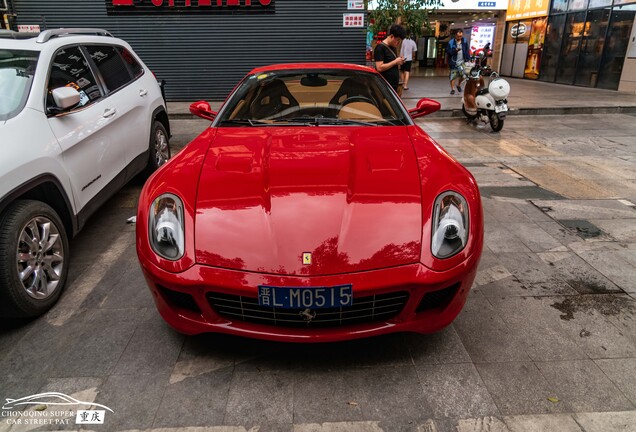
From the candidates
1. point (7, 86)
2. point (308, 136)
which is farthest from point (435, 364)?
point (7, 86)

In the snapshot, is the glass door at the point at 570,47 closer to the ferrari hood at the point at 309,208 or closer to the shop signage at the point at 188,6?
the shop signage at the point at 188,6

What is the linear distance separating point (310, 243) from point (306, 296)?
9.7 inches

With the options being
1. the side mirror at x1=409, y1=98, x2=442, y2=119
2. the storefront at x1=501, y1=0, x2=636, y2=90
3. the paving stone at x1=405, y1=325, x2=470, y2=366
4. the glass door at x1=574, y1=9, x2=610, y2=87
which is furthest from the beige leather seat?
the glass door at x1=574, y1=9, x2=610, y2=87

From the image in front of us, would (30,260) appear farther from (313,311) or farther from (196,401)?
(313,311)

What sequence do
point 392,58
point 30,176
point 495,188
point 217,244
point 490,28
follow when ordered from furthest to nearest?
point 490,28
point 392,58
point 495,188
point 30,176
point 217,244

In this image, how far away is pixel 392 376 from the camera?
85.5 inches

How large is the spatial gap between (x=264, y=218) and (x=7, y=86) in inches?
88.2

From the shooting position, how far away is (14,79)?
309cm

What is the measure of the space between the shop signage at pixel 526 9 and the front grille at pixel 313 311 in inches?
784

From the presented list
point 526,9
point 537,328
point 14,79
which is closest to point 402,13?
point 14,79

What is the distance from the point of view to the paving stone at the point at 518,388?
1978 mm

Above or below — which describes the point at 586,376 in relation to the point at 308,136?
below

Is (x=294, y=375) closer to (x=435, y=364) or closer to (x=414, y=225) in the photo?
(x=435, y=364)

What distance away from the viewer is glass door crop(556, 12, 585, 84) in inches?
627
